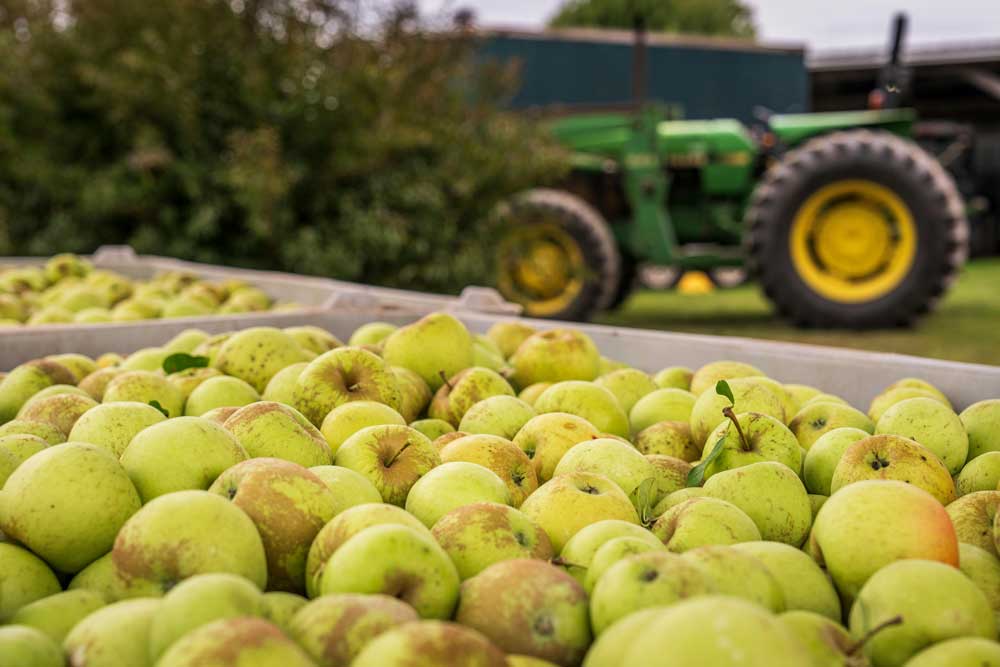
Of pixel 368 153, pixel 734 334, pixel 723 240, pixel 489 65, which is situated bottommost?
pixel 734 334

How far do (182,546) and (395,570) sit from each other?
273 mm

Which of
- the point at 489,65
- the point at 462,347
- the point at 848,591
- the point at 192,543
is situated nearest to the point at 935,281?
the point at 489,65

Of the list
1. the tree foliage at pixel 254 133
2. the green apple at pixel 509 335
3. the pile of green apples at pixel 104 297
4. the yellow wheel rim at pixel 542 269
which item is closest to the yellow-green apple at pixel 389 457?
the green apple at pixel 509 335

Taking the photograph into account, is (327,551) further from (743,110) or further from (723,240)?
(743,110)

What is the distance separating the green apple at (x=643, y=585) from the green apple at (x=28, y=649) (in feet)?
1.98

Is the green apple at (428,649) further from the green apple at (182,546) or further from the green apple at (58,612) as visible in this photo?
the green apple at (58,612)

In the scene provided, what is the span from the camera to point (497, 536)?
4.42 ft

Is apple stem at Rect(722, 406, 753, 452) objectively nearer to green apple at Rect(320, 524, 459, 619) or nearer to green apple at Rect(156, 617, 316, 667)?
green apple at Rect(320, 524, 459, 619)

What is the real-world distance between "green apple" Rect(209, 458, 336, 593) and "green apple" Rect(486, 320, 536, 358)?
151 centimetres

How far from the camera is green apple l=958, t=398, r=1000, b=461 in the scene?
191cm

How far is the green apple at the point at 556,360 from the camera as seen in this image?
2541 millimetres

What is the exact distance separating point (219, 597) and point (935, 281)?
25.1 feet

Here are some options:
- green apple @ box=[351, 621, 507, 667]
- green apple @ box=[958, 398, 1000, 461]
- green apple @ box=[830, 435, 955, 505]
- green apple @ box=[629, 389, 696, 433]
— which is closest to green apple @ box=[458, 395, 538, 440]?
green apple @ box=[629, 389, 696, 433]

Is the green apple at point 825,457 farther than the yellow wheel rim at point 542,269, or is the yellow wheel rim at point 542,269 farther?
the yellow wheel rim at point 542,269
